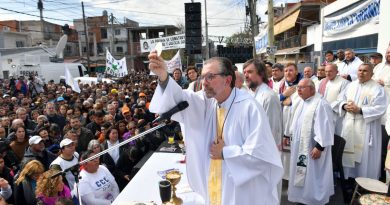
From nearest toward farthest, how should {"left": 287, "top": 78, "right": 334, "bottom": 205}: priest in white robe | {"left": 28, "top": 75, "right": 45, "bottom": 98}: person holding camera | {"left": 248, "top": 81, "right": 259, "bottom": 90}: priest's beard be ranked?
{"left": 248, "top": 81, "right": 259, "bottom": 90}: priest's beard → {"left": 287, "top": 78, "right": 334, "bottom": 205}: priest in white robe → {"left": 28, "top": 75, "right": 45, "bottom": 98}: person holding camera

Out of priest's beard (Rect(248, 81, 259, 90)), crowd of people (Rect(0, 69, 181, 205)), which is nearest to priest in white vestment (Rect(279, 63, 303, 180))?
priest's beard (Rect(248, 81, 259, 90))

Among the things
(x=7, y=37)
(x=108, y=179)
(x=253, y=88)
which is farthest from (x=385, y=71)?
(x=7, y=37)

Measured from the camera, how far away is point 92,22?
54.0 metres

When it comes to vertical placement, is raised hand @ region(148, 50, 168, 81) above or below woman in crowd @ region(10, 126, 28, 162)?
above

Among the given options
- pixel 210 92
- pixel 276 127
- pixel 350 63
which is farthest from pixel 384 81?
pixel 210 92

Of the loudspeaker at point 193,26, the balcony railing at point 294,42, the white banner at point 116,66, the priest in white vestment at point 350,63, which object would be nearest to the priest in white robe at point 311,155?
the priest in white vestment at point 350,63

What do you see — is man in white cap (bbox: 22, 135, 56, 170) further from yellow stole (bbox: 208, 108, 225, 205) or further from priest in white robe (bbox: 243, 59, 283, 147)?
yellow stole (bbox: 208, 108, 225, 205)

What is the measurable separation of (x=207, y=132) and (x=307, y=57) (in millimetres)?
21166

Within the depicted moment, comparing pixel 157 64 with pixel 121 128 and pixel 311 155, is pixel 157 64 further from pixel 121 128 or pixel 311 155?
pixel 121 128

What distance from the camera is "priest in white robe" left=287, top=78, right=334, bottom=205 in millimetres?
4391

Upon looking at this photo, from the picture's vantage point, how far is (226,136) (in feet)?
7.91

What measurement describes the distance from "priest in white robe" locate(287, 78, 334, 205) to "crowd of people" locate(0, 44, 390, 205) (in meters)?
0.01

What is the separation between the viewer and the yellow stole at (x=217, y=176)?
247 cm

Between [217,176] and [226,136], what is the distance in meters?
0.34
